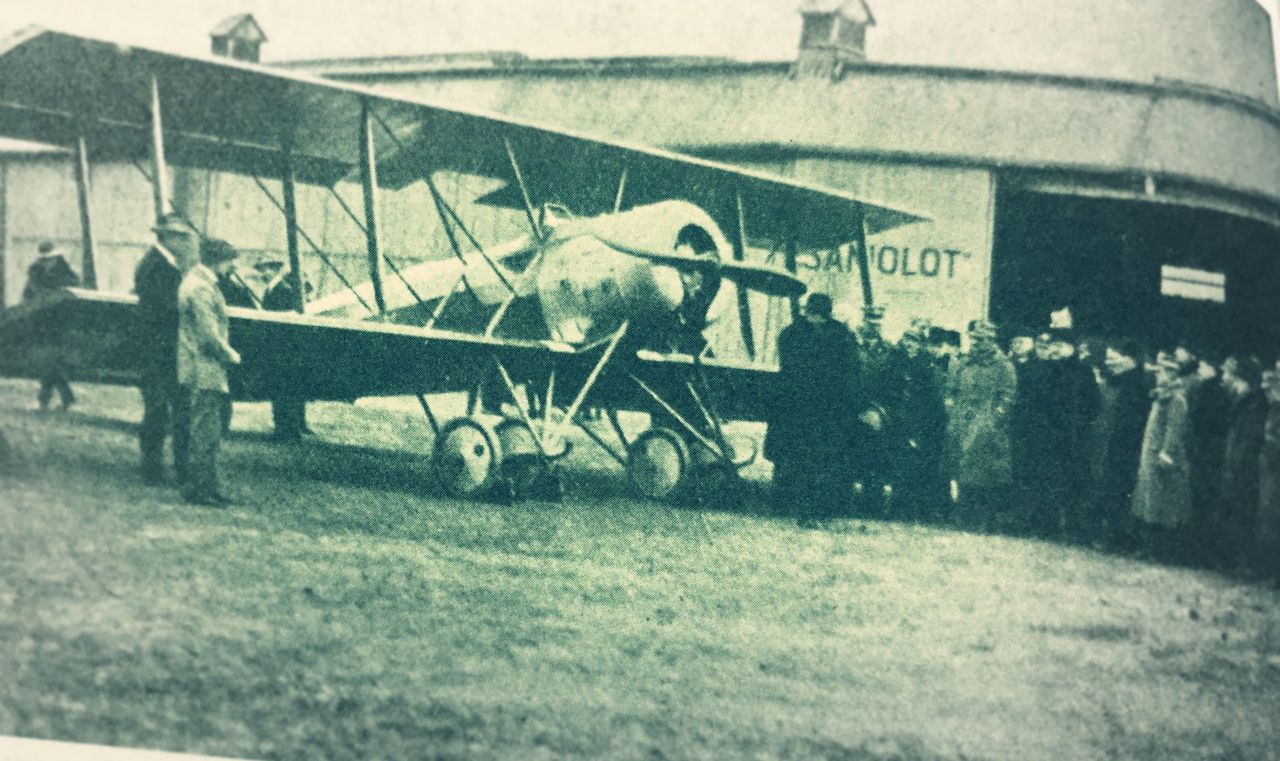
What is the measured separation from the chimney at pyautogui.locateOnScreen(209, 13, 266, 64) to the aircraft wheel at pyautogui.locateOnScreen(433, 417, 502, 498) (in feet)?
4.23

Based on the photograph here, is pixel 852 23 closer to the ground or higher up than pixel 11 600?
higher up

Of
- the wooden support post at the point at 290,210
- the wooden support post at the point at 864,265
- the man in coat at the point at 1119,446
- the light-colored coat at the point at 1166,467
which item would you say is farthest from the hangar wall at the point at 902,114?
the light-colored coat at the point at 1166,467

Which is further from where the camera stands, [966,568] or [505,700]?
[966,568]

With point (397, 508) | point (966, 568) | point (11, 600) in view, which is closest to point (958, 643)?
point (966, 568)

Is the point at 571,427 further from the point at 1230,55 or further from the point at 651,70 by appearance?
the point at 1230,55

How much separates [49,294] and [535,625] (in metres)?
1.70

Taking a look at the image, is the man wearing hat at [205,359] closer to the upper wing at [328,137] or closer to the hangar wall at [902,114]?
the upper wing at [328,137]

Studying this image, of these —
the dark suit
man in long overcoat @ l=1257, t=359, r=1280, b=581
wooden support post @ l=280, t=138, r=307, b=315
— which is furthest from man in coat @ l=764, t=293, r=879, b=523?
the dark suit

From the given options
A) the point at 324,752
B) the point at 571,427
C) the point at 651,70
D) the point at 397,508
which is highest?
the point at 651,70

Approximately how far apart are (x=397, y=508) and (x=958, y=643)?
1781 millimetres

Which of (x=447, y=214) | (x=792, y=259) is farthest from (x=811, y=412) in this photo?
(x=447, y=214)

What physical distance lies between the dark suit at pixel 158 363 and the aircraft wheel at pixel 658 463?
4.49ft

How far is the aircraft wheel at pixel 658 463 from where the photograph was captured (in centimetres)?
378

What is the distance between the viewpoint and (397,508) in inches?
142
